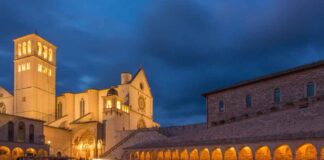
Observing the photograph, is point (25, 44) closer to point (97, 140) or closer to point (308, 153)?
point (97, 140)

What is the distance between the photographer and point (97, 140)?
56.0 metres

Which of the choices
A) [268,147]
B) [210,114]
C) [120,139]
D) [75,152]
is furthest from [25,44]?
Result: [268,147]

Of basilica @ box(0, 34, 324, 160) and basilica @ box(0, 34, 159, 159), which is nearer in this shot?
basilica @ box(0, 34, 324, 160)

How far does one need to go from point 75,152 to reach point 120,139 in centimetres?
904

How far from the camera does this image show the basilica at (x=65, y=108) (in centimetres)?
5475

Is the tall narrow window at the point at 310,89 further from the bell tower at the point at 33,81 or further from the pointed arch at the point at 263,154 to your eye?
the bell tower at the point at 33,81

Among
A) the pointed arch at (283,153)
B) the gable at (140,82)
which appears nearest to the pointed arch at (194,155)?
the pointed arch at (283,153)

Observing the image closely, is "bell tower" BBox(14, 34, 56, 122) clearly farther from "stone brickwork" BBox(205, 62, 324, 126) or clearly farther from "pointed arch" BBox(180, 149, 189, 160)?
"stone brickwork" BBox(205, 62, 324, 126)

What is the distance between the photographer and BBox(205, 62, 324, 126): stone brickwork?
33.0m

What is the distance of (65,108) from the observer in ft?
219

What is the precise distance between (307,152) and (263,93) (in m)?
8.94

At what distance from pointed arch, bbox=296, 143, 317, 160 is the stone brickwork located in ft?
16.8

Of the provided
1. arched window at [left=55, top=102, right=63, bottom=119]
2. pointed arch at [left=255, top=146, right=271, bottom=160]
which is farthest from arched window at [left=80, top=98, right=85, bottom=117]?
pointed arch at [left=255, top=146, right=271, bottom=160]

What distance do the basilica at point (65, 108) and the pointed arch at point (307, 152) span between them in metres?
28.4
